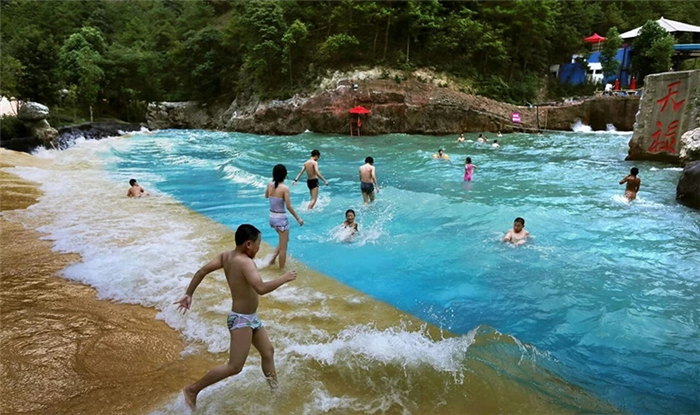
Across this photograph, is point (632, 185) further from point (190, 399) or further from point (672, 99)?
point (190, 399)

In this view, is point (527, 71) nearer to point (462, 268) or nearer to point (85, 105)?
point (462, 268)

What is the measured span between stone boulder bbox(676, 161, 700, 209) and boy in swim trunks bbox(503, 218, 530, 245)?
540 cm

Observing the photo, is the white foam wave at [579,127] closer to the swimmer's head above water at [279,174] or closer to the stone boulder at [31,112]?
the swimmer's head above water at [279,174]

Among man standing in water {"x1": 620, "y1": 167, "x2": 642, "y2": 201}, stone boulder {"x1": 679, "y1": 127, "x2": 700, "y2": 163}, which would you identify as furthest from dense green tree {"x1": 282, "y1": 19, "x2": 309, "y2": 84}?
man standing in water {"x1": 620, "y1": 167, "x2": 642, "y2": 201}

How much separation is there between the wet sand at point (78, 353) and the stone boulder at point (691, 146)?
1437 cm

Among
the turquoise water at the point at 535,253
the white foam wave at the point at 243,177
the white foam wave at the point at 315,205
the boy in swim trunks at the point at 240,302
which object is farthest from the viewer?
the white foam wave at the point at 243,177

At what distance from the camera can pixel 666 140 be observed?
603 inches

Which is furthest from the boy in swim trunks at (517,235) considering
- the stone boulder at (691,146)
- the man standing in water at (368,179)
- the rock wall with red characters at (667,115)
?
the rock wall with red characters at (667,115)

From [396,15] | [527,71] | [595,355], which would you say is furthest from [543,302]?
[527,71]

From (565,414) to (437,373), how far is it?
115 centimetres

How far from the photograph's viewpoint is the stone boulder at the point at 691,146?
40.9 ft

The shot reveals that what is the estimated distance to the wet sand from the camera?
3785 millimetres

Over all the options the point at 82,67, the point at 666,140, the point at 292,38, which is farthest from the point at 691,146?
the point at 82,67

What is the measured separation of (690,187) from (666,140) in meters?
5.93
